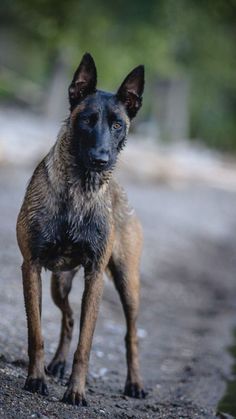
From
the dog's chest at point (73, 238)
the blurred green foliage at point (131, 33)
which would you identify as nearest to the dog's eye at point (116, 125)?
the dog's chest at point (73, 238)

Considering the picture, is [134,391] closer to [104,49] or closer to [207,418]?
[207,418]

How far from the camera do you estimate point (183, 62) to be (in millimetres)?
36656

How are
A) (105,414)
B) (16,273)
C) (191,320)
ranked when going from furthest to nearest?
(191,320) < (16,273) < (105,414)

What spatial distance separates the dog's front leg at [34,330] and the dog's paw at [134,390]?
136cm

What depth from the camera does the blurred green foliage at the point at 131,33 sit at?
28.4 meters

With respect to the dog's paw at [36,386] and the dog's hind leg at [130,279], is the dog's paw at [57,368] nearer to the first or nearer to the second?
the dog's hind leg at [130,279]

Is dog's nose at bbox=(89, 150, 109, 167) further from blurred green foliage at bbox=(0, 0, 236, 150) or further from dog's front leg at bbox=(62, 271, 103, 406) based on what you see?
blurred green foliage at bbox=(0, 0, 236, 150)

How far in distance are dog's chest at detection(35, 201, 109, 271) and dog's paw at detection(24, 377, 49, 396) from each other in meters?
0.84

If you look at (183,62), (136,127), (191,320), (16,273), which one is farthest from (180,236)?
(136,127)

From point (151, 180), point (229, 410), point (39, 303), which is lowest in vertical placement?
point (229, 410)

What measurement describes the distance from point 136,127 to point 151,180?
56.0ft

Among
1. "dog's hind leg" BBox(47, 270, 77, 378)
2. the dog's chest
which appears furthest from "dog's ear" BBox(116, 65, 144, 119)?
"dog's hind leg" BBox(47, 270, 77, 378)

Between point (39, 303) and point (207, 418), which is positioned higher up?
point (39, 303)

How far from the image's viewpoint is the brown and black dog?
6203 mm
